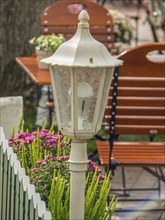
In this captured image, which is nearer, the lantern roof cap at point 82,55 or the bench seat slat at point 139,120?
the lantern roof cap at point 82,55

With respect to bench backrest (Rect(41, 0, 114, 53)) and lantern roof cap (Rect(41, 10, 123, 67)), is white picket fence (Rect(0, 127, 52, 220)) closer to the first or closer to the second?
lantern roof cap (Rect(41, 10, 123, 67))

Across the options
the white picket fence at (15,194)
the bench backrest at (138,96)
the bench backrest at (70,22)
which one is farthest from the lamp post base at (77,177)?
the bench backrest at (70,22)

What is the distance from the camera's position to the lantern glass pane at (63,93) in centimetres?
382

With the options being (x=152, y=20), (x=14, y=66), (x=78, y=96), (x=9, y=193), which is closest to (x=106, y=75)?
(x=78, y=96)

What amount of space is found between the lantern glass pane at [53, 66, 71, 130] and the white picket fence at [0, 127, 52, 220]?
282 millimetres

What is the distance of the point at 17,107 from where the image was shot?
5898mm

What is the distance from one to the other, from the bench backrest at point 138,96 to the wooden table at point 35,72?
985 millimetres

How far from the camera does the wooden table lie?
706 centimetres

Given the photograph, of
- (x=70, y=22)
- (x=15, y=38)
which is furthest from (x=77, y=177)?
(x=15, y=38)

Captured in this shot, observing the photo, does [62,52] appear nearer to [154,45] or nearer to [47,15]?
[154,45]

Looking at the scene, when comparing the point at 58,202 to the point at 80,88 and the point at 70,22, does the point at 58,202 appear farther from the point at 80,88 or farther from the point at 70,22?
the point at 70,22

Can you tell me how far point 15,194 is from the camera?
4.18 metres

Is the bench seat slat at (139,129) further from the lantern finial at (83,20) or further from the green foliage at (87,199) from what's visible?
the lantern finial at (83,20)

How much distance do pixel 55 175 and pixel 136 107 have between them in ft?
5.60
